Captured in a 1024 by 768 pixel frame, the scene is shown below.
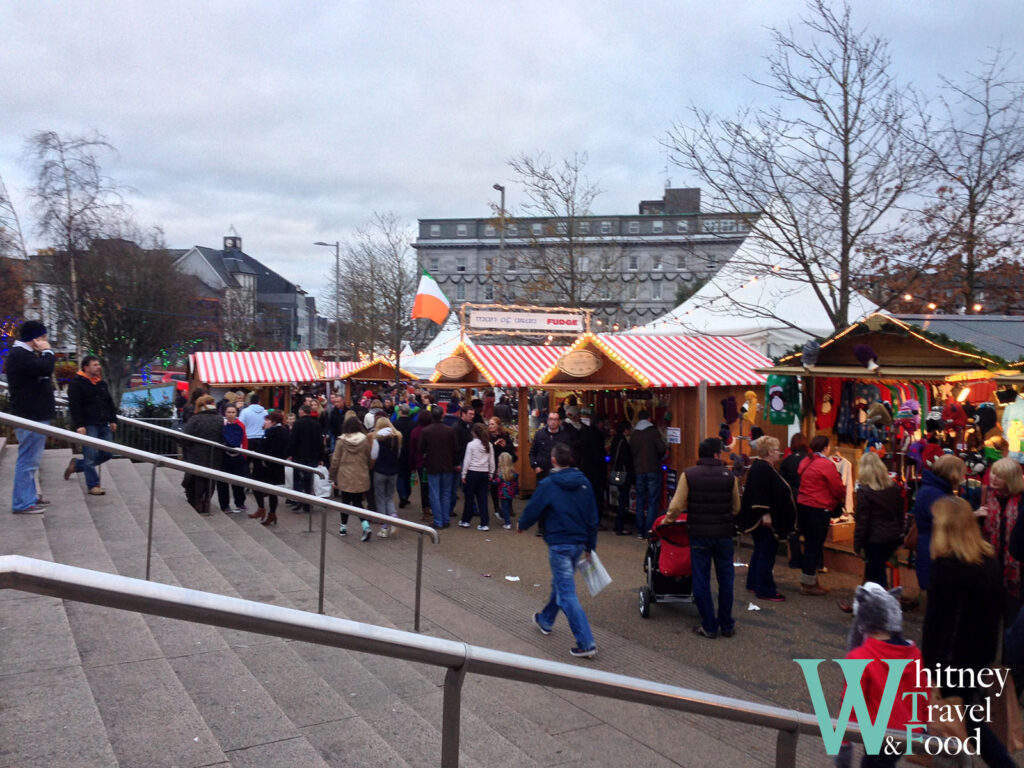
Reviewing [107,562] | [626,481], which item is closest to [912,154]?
[626,481]

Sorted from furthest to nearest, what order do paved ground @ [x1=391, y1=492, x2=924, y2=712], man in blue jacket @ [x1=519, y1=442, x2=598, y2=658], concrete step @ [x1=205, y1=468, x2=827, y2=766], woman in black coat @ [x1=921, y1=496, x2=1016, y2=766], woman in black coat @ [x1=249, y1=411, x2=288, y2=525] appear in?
woman in black coat @ [x1=249, y1=411, x2=288, y2=525] → man in blue jacket @ [x1=519, y1=442, x2=598, y2=658] → paved ground @ [x1=391, y1=492, x2=924, y2=712] → woman in black coat @ [x1=921, y1=496, x2=1016, y2=766] → concrete step @ [x1=205, y1=468, x2=827, y2=766]

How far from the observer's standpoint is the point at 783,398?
10.6 m

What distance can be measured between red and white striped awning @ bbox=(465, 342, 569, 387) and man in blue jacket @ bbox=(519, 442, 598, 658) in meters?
7.76

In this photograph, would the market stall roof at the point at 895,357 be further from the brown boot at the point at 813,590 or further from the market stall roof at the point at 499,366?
the market stall roof at the point at 499,366

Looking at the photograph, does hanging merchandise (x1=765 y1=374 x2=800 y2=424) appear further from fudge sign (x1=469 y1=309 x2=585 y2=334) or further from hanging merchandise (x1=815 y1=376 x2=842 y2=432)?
fudge sign (x1=469 y1=309 x2=585 y2=334)

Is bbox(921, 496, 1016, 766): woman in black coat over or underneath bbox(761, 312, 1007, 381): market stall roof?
underneath

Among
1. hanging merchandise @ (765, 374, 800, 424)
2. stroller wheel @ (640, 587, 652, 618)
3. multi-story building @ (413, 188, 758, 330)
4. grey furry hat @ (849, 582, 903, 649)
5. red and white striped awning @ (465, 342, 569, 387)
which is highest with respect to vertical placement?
multi-story building @ (413, 188, 758, 330)

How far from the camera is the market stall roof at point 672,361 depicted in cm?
1180

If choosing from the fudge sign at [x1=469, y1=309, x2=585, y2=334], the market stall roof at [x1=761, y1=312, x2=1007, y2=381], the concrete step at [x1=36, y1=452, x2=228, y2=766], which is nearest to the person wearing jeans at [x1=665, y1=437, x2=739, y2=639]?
the market stall roof at [x1=761, y1=312, x2=1007, y2=381]

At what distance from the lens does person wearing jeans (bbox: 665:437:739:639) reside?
22.9ft

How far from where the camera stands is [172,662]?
3.89 metres

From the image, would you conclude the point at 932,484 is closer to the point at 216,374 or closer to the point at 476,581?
the point at 476,581

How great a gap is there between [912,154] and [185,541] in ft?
37.2

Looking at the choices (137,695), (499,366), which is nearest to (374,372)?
(499,366)
